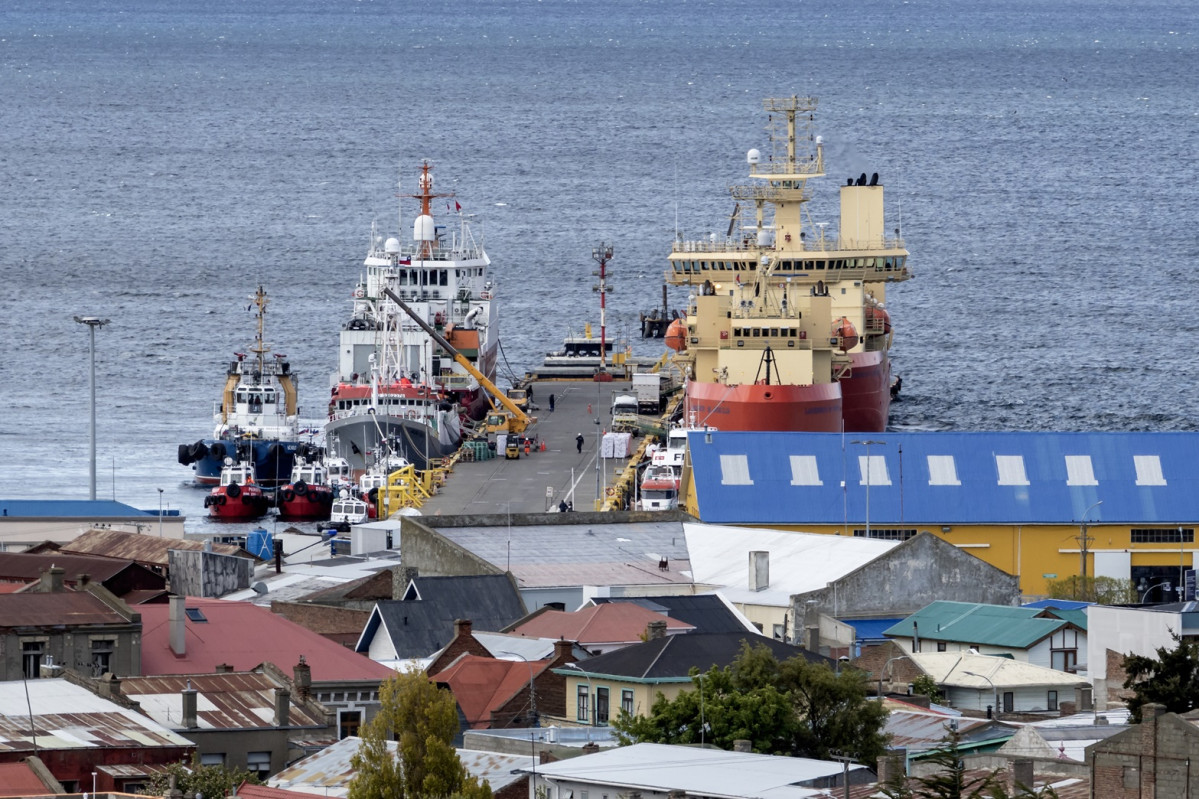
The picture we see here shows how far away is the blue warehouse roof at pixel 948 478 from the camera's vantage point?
2867 inches

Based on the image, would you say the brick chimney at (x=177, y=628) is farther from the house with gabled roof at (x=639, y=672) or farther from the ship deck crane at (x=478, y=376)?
the ship deck crane at (x=478, y=376)

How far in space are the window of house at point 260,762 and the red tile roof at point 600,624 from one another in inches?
393

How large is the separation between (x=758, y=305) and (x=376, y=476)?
13318 millimetres

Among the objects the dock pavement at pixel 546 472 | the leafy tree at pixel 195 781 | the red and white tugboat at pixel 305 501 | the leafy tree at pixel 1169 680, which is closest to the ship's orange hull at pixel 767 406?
A: the dock pavement at pixel 546 472

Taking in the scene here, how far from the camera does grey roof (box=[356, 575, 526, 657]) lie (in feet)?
180

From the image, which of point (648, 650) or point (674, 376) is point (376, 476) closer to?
point (674, 376)

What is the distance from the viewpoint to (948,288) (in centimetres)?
18038

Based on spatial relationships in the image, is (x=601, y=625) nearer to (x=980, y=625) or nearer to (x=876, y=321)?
(x=980, y=625)

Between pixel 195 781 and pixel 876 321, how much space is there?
82.0m

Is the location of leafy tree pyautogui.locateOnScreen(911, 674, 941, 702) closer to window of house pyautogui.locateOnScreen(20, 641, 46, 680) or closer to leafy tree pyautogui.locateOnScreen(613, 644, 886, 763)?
leafy tree pyautogui.locateOnScreen(613, 644, 886, 763)

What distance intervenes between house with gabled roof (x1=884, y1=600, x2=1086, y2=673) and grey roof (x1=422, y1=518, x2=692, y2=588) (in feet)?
21.2

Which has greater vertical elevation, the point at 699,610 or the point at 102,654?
the point at 699,610

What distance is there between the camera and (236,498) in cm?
10106

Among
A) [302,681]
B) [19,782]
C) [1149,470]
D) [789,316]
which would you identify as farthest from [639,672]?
[789,316]
